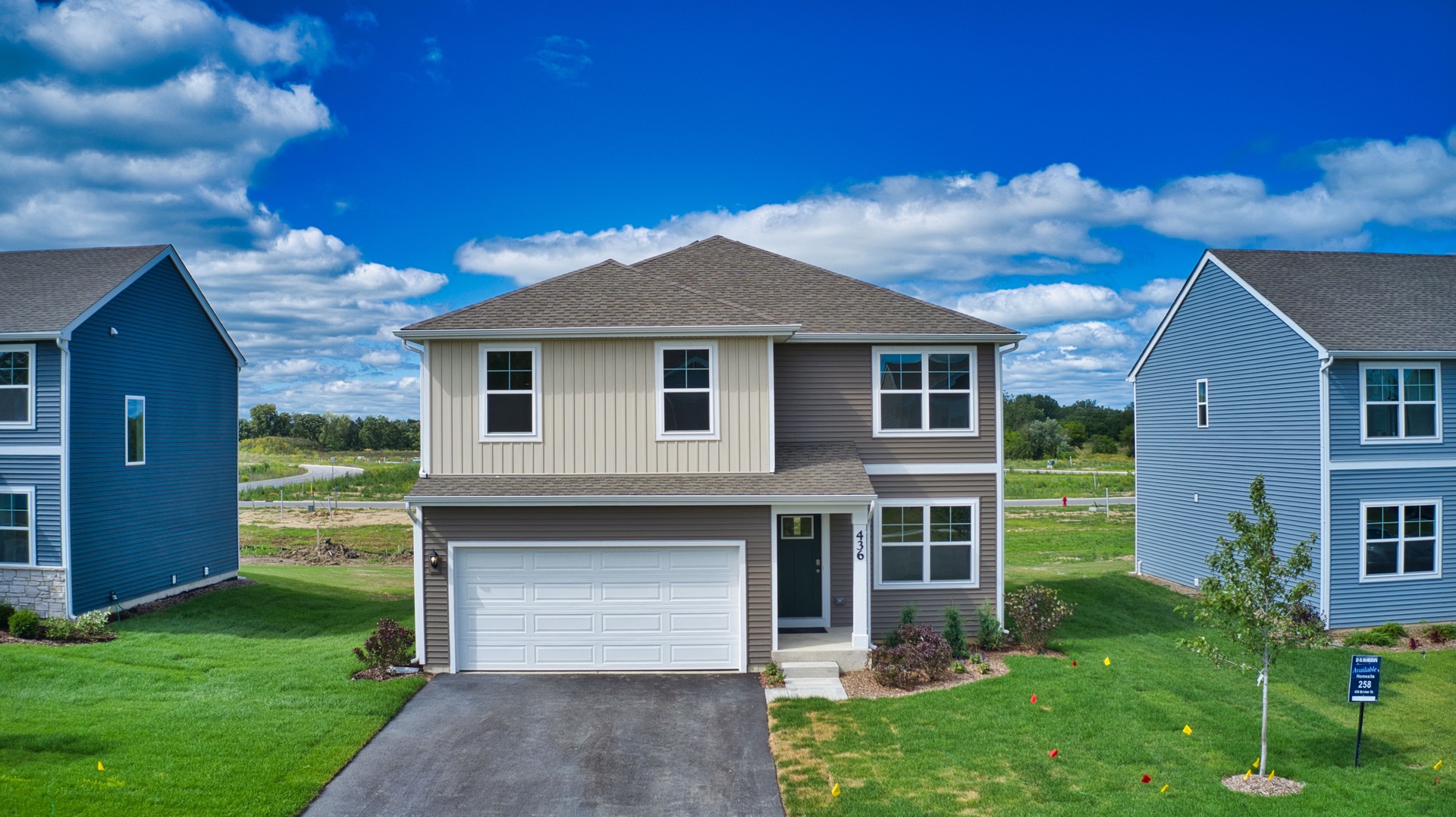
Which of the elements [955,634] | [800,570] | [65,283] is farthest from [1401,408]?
[65,283]

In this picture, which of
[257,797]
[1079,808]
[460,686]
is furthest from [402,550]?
[1079,808]

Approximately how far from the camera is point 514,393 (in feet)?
43.8

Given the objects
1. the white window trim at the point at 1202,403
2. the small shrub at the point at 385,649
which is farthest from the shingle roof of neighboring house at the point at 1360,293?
the small shrub at the point at 385,649

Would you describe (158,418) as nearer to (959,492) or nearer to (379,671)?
(379,671)

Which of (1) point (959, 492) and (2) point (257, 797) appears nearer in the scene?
(2) point (257, 797)

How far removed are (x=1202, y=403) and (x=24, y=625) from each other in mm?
23904

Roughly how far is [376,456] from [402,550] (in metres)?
56.1

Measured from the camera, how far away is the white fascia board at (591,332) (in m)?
13.0

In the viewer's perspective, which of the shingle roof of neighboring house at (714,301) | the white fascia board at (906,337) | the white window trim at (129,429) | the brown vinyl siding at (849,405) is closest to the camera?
the shingle roof of neighboring house at (714,301)

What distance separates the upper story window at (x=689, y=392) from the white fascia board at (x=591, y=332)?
0.31m

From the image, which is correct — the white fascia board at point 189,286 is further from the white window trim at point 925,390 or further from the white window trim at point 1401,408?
the white window trim at point 1401,408

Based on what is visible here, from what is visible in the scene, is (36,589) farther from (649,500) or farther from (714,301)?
(714,301)

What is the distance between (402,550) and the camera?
2675cm

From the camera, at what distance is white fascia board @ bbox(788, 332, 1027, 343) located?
14.3m
